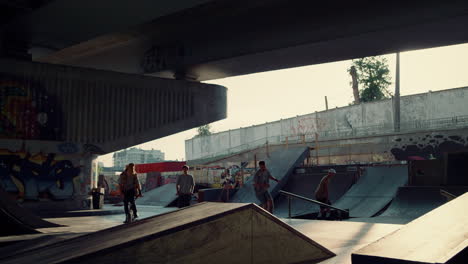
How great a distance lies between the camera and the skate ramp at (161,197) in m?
22.1

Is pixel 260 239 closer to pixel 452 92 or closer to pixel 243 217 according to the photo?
pixel 243 217

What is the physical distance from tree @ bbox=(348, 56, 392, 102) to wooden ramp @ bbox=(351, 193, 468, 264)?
58379 millimetres

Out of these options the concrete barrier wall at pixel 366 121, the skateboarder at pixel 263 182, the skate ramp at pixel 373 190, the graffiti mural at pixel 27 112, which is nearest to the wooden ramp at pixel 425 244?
the skateboarder at pixel 263 182

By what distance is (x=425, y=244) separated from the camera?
338cm

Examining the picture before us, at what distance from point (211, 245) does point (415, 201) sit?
34.4 ft

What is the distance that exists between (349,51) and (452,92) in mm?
26115

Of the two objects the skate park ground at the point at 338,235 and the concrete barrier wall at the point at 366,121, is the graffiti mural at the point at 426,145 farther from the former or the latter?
the skate park ground at the point at 338,235

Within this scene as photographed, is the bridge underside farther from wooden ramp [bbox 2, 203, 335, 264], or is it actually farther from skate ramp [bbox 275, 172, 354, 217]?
wooden ramp [bbox 2, 203, 335, 264]

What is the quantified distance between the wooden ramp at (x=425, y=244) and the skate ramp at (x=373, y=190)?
10873 mm

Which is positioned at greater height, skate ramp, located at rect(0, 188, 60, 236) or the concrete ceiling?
the concrete ceiling

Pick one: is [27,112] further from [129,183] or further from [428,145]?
[428,145]

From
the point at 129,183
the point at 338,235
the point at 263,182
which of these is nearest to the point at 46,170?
the point at 129,183

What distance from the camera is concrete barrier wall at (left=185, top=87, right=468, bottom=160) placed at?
36.8 metres

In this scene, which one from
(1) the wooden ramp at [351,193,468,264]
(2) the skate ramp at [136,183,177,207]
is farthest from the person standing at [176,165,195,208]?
(2) the skate ramp at [136,183,177,207]
